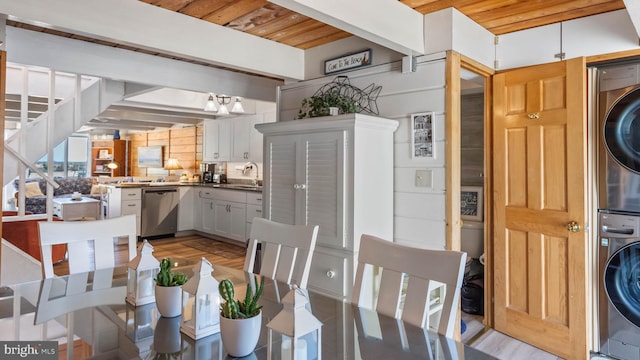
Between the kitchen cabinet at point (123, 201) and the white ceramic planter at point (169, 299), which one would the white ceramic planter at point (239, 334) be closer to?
the white ceramic planter at point (169, 299)

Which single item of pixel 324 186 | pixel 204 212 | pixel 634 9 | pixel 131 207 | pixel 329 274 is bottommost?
pixel 329 274

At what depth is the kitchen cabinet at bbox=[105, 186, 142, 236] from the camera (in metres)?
5.84

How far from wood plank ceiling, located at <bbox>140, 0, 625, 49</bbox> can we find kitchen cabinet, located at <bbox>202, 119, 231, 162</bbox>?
401 centimetres

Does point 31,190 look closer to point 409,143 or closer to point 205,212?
point 205,212

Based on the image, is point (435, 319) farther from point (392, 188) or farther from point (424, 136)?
point (424, 136)

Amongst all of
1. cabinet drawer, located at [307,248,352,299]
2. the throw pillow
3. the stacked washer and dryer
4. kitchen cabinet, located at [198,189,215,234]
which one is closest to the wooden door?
→ the stacked washer and dryer

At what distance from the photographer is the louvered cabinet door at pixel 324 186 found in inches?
101

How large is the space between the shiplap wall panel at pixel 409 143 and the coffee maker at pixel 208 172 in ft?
16.1

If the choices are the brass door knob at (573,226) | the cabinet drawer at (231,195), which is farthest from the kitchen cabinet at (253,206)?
the brass door knob at (573,226)

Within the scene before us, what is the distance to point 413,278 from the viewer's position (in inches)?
51.8

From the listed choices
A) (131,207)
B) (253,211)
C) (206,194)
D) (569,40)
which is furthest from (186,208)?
(569,40)

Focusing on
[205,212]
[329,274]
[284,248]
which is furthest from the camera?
[205,212]

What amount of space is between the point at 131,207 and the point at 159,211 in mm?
422

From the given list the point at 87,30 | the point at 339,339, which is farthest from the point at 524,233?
the point at 87,30
